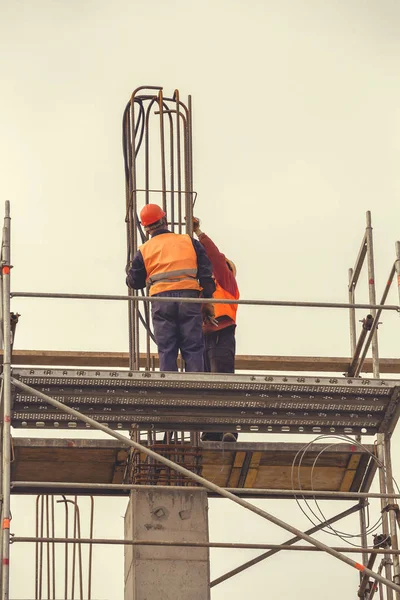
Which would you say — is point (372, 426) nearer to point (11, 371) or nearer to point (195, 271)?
point (195, 271)

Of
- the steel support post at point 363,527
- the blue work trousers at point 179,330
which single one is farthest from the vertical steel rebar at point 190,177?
the steel support post at point 363,527

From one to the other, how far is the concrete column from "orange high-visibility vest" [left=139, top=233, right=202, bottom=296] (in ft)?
7.28

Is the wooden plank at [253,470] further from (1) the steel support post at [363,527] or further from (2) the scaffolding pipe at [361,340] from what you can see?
(2) the scaffolding pipe at [361,340]

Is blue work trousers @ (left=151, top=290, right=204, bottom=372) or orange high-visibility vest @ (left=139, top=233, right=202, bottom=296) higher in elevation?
orange high-visibility vest @ (left=139, top=233, right=202, bottom=296)

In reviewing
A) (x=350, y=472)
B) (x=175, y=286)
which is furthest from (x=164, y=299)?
(x=350, y=472)

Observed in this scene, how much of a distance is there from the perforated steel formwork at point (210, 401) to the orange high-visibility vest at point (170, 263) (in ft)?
4.44

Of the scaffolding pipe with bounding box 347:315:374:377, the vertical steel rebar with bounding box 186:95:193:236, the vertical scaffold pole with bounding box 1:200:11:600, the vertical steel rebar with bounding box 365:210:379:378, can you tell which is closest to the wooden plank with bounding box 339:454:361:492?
the vertical steel rebar with bounding box 365:210:379:378

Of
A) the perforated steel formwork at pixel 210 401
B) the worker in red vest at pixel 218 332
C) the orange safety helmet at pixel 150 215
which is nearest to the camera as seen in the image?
the perforated steel formwork at pixel 210 401

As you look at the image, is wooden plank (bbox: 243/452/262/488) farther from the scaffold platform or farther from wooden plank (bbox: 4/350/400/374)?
wooden plank (bbox: 4/350/400/374)

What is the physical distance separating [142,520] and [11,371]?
6.92 feet

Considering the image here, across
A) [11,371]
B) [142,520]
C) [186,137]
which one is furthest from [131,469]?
[186,137]

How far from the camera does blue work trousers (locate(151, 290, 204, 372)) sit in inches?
703

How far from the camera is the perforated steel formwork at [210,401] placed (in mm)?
16906

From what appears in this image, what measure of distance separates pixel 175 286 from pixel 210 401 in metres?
1.41
